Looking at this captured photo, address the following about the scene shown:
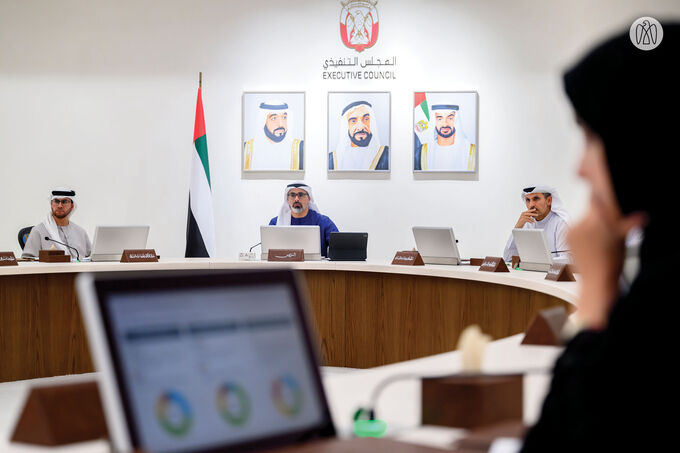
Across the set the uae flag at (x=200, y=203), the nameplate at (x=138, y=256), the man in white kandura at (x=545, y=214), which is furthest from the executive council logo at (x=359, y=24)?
the nameplate at (x=138, y=256)

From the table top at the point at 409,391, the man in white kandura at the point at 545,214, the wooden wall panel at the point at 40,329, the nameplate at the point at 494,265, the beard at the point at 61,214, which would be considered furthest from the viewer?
the beard at the point at 61,214

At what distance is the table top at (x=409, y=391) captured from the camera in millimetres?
967

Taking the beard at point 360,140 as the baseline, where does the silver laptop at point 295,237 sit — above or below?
below

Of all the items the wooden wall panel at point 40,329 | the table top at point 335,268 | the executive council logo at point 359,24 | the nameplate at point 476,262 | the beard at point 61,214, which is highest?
the executive council logo at point 359,24

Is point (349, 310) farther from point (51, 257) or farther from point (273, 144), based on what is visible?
point (273, 144)

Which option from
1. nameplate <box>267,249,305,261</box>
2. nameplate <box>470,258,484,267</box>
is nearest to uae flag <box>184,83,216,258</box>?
nameplate <box>267,249,305,261</box>

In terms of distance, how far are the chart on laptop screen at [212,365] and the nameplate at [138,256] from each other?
4645 millimetres

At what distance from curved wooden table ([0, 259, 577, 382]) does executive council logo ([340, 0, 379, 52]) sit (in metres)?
3.13

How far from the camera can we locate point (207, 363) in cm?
78

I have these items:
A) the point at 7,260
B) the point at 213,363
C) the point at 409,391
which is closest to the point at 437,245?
the point at 7,260

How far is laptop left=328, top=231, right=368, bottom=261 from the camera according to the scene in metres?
5.49

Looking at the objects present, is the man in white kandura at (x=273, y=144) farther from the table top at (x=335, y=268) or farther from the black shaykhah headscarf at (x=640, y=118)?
the black shaykhah headscarf at (x=640, y=118)

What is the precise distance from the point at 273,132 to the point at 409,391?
20.8 ft

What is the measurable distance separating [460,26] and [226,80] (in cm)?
261
